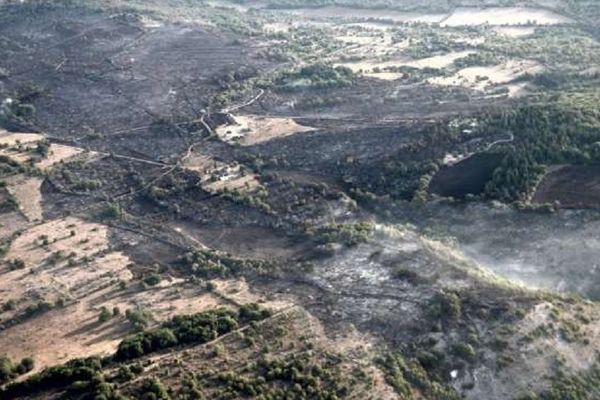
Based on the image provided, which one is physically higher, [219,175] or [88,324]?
[219,175]

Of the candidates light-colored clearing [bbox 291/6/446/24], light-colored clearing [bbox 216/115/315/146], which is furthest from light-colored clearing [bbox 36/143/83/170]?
light-colored clearing [bbox 291/6/446/24]

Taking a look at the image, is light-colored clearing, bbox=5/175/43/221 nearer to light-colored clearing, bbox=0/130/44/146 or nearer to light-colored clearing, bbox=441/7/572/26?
light-colored clearing, bbox=0/130/44/146

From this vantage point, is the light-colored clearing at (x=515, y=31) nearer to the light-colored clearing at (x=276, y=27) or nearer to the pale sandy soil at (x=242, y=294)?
the light-colored clearing at (x=276, y=27)

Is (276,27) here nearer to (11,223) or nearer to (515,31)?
(515,31)

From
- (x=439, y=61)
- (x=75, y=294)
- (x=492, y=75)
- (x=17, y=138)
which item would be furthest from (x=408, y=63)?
(x=75, y=294)

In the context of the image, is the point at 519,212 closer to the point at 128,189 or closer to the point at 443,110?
the point at 443,110
